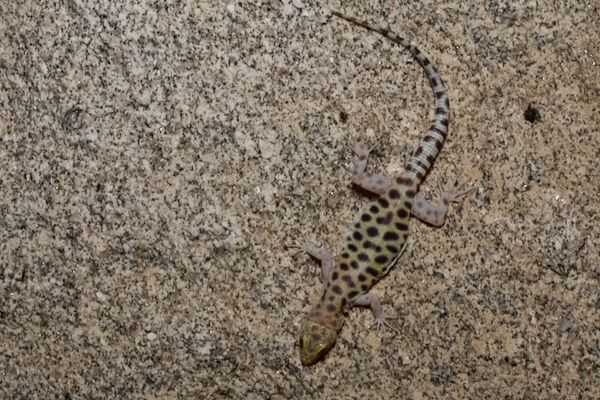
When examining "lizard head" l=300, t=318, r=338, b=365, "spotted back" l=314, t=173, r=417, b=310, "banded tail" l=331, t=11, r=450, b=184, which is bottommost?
"lizard head" l=300, t=318, r=338, b=365

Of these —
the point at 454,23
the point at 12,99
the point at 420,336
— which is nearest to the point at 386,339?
the point at 420,336

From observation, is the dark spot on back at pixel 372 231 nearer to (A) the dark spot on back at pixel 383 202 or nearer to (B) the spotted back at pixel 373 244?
(B) the spotted back at pixel 373 244

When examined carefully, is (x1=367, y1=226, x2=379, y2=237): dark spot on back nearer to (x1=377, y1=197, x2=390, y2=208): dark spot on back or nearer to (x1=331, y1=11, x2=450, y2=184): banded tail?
(x1=377, y1=197, x2=390, y2=208): dark spot on back

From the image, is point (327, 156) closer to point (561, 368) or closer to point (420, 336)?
point (420, 336)

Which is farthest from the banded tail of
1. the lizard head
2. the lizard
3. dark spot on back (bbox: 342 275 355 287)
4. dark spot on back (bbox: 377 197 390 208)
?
the lizard head

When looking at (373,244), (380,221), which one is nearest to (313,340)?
(373,244)
